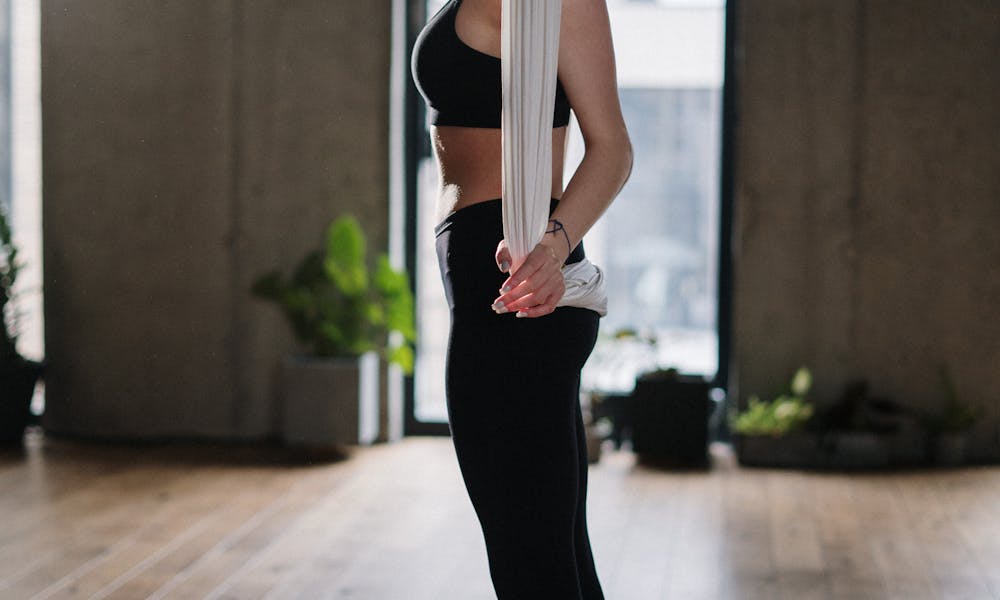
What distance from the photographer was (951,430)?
15.4ft

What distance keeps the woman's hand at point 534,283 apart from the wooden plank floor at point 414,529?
5.80 feet

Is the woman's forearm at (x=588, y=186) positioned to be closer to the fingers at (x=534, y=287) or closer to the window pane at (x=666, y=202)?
the fingers at (x=534, y=287)

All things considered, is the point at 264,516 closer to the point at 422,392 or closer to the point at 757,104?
→ the point at 422,392

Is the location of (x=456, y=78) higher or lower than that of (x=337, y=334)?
higher

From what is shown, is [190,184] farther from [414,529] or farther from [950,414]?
[950,414]

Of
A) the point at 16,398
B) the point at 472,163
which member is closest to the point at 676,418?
the point at 16,398

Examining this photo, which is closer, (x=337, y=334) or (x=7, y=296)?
(x=337, y=334)

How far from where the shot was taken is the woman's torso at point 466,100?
1360mm

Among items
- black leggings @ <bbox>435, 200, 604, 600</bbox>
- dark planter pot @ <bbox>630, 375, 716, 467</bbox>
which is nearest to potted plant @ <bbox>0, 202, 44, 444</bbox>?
dark planter pot @ <bbox>630, 375, 716, 467</bbox>

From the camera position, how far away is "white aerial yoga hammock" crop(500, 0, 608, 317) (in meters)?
1.26

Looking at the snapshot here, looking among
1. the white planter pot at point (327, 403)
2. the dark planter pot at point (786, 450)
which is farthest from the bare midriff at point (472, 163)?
the dark planter pot at point (786, 450)

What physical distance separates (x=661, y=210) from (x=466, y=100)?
385cm

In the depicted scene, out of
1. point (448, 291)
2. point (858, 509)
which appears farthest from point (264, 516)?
point (448, 291)

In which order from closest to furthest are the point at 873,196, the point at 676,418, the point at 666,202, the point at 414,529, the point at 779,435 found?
the point at 414,529 → the point at 779,435 → the point at 676,418 → the point at 873,196 → the point at 666,202
